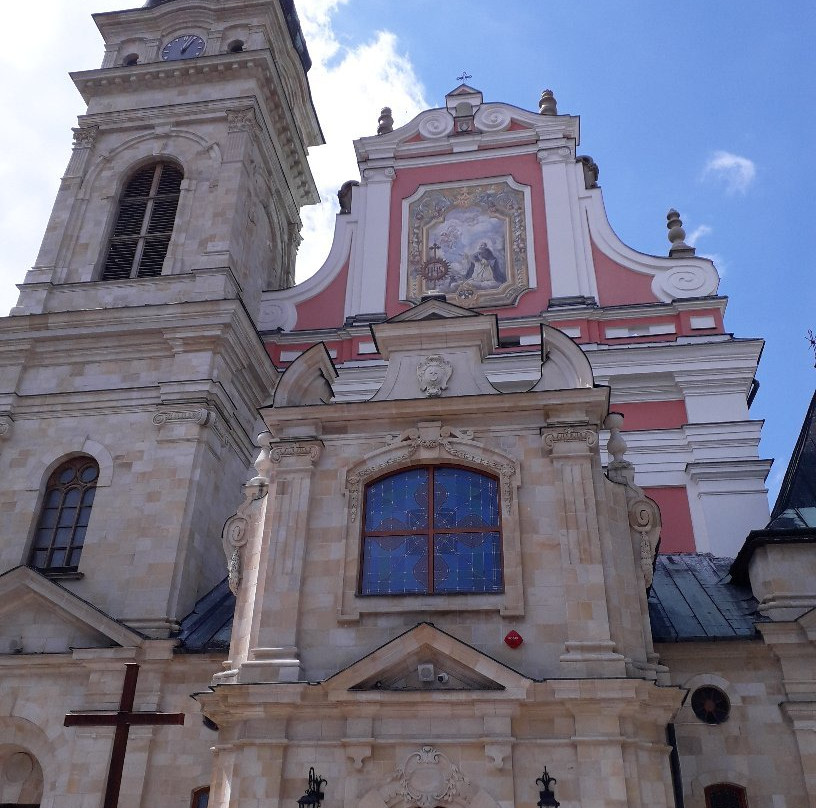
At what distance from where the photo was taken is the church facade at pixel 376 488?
10.6 metres

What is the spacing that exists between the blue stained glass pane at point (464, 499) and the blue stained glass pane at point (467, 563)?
202 mm

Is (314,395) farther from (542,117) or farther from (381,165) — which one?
(542,117)

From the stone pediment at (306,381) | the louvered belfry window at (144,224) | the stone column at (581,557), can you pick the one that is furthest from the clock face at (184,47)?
the stone column at (581,557)

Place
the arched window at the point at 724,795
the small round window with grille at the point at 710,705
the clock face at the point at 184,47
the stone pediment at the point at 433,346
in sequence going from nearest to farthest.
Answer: the arched window at the point at 724,795
the small round window with grille at the point at 710,705
the stone pediment at the point at 433,346
the clock face at the point at 184,47

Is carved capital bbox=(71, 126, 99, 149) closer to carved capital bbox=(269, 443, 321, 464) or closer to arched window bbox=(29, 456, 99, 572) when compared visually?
arched window bbox=(29, 456, 99, 572)

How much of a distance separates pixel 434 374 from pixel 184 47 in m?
14.5

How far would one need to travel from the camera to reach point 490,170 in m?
21.0

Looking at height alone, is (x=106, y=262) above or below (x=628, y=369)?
above

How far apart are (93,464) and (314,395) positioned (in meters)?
5.25

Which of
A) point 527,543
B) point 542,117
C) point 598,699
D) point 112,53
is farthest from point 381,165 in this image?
point 598,699

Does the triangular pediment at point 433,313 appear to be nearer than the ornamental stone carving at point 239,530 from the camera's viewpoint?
No

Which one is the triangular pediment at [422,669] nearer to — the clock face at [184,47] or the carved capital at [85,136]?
the carved capital at [85,136]

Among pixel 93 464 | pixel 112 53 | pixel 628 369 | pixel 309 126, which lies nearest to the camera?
pixel 93 464

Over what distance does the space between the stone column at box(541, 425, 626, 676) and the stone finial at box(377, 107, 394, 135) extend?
40.9ft
